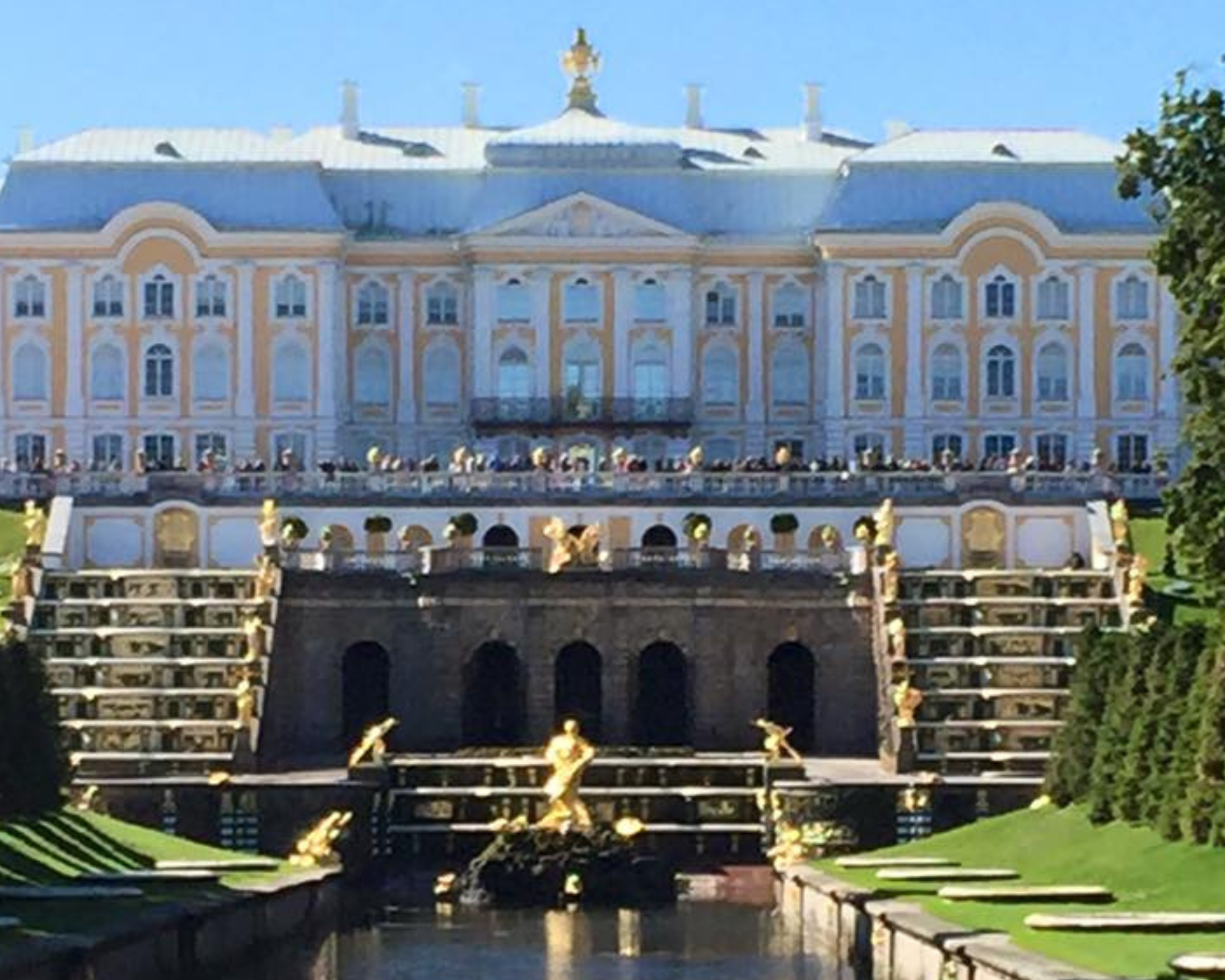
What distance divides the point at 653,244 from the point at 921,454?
9.06 metres

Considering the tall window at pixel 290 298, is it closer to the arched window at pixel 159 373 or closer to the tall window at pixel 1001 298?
the arched window at pixel 159 373

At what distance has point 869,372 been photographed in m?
118

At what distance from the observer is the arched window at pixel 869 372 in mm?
117750

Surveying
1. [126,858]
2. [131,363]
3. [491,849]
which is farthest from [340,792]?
[131,363]

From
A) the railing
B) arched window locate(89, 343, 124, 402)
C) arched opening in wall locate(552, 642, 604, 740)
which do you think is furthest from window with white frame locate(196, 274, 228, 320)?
arched opening in wall locate(552, 642, 604, 740)

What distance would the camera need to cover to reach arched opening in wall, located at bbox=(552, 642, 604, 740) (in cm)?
9494

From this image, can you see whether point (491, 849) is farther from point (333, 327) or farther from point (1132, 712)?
point (333, 327)

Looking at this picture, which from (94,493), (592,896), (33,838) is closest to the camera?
(33,838)

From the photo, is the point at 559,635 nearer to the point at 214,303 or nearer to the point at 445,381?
the point at 445,381

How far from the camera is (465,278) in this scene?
119 m

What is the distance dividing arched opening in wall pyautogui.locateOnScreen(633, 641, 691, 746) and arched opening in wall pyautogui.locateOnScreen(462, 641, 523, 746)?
2.60 metres

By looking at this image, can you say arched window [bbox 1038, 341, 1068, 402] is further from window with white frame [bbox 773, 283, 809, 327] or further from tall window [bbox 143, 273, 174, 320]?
tall window [bbox 143, 273, 174, 320]

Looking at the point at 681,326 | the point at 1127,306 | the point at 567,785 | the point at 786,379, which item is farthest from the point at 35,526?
the point at 1127,306

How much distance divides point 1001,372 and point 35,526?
2992cm
